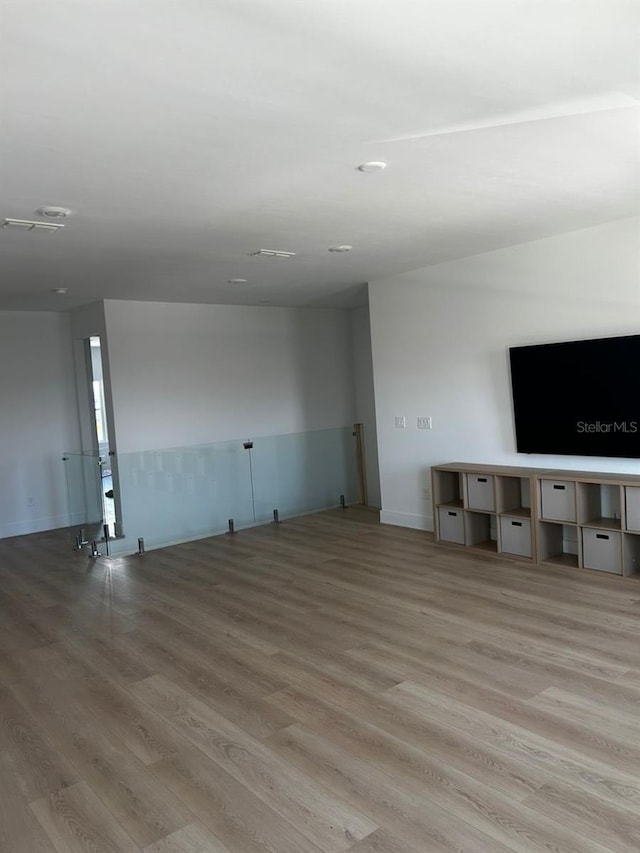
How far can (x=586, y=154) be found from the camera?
336 cm

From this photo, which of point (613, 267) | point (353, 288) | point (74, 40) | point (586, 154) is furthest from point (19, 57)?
point (353, 288)

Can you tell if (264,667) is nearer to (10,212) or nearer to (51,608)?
(51,608)

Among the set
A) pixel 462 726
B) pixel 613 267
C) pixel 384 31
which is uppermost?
pixel 384 31

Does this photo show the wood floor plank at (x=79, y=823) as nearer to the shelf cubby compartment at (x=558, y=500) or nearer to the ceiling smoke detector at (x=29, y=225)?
the ceiling smoke detector at (x=29, y=225)

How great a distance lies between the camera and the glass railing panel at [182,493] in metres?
6.50

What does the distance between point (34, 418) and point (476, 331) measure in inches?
205

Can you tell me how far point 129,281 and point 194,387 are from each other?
72.8 inches

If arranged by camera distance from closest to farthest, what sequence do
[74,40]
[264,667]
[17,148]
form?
[74,40], [17,148], [264,667]

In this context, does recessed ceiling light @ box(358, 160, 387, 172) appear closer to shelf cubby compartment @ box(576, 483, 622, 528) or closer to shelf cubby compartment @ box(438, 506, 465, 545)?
shelf cubby compartment @ box(576, 483, 622, 528)

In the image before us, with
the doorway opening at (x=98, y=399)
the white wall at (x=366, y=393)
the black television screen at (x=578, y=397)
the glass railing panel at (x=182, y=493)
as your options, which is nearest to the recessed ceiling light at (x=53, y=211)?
the glass railing panel at (x=182, y=493)

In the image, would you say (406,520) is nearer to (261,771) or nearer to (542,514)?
(542,514)

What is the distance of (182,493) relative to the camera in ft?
22.3

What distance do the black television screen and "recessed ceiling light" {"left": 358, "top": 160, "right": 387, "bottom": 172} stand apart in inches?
101

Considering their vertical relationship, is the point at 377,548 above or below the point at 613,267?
below
